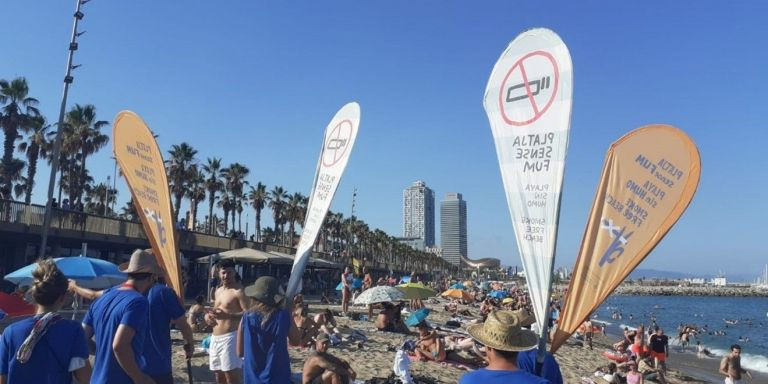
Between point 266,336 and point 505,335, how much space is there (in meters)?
2.08

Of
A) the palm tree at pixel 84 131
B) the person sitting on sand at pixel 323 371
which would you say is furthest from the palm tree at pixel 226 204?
the person sitting on sand at pixel 323 371

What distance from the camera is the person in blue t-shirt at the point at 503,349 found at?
2498 mm

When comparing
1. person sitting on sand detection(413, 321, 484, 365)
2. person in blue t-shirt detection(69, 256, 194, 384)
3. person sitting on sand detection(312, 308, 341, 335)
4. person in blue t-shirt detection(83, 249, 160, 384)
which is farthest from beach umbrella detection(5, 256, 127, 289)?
person sitting on sand detection(413, 321, 484, 365)

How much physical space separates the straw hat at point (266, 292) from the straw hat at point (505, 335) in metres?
1.81

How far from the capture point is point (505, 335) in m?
2.70

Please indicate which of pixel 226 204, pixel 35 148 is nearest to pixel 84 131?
pixel 35 148

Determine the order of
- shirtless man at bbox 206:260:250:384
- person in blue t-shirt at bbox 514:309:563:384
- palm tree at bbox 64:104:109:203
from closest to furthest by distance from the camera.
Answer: person in blue t-shirt at bbox 514:309:563:384 < shirtless man at bbox 206:260:250:384 < palm tree at bbox 64:104:109:203

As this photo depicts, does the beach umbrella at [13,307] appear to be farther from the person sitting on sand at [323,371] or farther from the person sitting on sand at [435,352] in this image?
the person sitting on sand at [435,352]

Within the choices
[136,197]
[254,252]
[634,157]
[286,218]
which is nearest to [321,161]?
[136,197]

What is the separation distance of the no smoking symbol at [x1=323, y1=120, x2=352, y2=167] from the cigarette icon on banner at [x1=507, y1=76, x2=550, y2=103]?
5.35 ft

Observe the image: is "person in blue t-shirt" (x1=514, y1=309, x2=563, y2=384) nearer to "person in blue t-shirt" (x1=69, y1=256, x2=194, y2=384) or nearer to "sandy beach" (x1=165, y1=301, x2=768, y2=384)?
"person in blue t-shirt" (x1=69, y1=256, x2=194, y2=384)

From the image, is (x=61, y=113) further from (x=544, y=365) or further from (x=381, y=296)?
(x=544, y=365)

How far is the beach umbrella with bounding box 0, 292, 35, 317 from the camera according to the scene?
7.17 m

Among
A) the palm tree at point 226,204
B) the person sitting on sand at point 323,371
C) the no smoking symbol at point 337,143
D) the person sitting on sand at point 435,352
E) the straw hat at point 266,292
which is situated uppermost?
the palm tree at point 226,204
